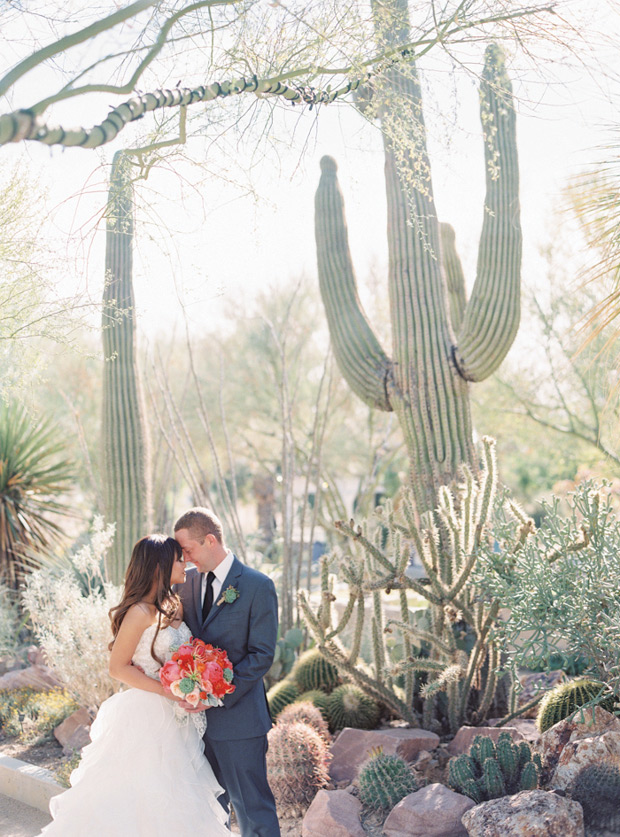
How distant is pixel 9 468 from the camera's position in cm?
1022

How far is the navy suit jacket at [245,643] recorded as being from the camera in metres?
3.70

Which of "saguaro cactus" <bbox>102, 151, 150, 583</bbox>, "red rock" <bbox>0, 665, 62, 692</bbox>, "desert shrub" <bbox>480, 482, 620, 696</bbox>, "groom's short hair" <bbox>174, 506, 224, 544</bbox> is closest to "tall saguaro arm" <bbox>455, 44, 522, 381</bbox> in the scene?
"desert shrub" <bbox>480, 482, 620, 696</bbox>

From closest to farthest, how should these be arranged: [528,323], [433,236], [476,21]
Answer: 1. [476,21]
2. [433,236]
3. [528,323]

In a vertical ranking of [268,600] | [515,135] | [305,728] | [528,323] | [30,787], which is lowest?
[30,787]

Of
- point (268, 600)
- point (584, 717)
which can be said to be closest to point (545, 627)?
point (584, 717)

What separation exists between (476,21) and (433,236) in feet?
8.61

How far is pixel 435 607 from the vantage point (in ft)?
17.8

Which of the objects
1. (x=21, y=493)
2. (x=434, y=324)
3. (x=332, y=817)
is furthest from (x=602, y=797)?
(x=21, y=493)

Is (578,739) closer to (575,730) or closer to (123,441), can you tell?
(575,730)

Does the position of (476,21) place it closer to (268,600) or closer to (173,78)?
(173,78)

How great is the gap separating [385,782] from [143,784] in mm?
1362

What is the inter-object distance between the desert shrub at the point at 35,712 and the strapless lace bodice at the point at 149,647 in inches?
125

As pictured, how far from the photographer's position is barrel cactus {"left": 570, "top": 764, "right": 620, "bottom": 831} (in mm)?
3805

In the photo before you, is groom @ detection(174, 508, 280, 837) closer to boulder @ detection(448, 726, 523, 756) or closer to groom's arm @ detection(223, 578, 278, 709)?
groom's arm @ detection(223, 578, 278, 709)
